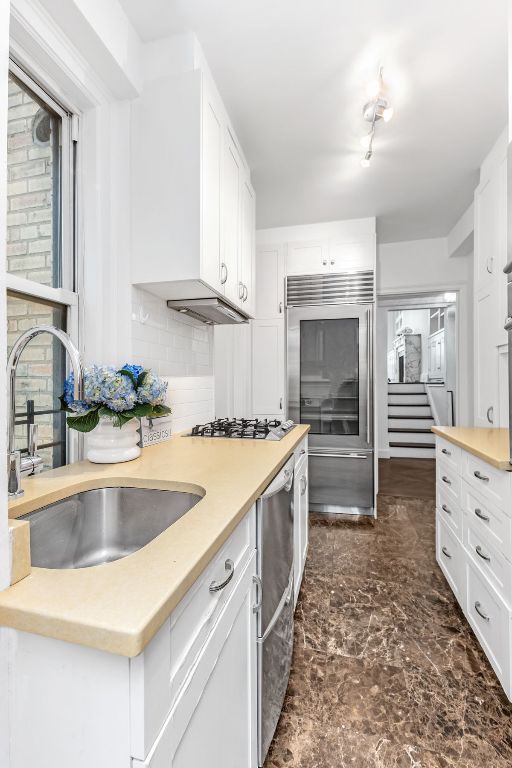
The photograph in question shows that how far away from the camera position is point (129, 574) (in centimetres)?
62

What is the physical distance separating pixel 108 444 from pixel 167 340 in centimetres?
80

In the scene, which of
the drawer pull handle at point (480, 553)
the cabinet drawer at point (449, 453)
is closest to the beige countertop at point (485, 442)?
the cabinet drawer at point (449, 453)

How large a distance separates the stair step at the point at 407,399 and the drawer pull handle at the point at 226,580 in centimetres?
629

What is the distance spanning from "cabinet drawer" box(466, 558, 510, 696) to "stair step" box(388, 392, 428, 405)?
5096 mm

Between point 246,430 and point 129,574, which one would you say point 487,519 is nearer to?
point 246,430

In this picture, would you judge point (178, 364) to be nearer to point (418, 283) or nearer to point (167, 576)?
point (167, 576)

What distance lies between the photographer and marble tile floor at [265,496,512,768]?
1239 millimetres

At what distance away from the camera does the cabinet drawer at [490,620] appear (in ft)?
4.60

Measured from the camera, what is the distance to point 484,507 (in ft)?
5.35

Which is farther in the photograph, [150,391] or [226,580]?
[150,391]

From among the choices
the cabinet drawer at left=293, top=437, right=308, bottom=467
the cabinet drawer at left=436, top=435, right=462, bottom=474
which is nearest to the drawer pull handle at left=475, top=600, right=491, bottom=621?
the cabinet drawer at left=436, top=435, right=462, bottom=474

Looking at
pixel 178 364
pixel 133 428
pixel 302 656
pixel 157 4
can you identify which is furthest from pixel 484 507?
pixel 157 4

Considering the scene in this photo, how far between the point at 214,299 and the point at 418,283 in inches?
116

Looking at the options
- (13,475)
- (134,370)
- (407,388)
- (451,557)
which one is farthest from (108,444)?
(407,388)
